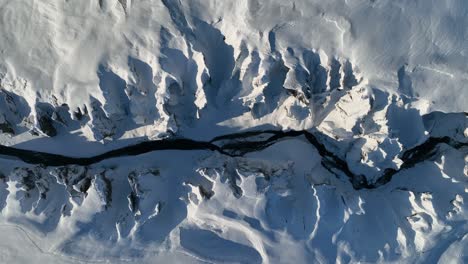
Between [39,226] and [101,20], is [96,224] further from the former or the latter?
[101,20]

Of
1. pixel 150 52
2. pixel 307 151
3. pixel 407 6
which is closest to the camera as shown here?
pixel 407 6

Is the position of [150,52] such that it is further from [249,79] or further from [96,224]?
[96,224]

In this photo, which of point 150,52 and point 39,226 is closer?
point 150,52

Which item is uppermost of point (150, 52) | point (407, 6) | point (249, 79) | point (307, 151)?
point (407, 6)

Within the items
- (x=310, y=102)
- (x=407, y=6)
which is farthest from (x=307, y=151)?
(x=407, y=6)

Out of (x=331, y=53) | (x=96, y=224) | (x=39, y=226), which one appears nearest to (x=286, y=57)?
(x=331, y=53)

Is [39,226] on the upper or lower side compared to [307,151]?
lower

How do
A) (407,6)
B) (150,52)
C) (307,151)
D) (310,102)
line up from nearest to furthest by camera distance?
1. (407,6)
2. (150,52)
3. (310,102)
4. (307,151)
